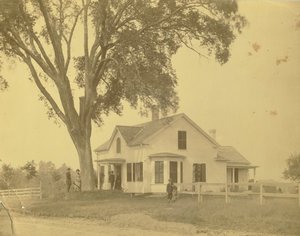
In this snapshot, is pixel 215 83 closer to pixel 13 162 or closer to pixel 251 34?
pixel 251 34

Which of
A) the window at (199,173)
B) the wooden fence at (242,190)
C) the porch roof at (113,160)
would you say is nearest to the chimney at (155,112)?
the window at (199,173)

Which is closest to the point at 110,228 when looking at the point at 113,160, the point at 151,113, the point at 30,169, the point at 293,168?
the point at 30,169

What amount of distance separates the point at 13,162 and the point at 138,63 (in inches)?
106

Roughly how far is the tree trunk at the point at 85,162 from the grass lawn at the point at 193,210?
0.21 metres

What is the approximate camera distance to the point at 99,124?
1006cm

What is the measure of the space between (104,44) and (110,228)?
3.24m

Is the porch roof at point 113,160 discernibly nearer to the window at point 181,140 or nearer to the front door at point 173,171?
the window at point 181,140

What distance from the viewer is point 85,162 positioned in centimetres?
1053

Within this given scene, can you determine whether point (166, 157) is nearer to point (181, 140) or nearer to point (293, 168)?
point (181, 140)

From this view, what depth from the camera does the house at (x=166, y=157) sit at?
31.4ft

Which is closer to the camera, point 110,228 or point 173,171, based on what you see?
point 110,228

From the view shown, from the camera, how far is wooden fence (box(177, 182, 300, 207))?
27.7ft

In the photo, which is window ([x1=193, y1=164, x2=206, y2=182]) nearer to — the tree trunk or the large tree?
the large tree

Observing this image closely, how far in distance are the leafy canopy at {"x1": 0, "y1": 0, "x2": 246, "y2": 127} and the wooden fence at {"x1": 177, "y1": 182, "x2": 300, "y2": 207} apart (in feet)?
4.33
